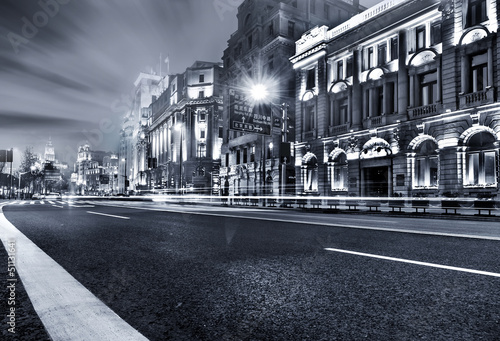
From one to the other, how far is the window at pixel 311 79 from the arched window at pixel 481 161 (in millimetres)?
17007

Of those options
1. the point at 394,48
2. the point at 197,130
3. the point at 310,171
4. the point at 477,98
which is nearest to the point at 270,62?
the point at 310,171

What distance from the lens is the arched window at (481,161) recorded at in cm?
2111

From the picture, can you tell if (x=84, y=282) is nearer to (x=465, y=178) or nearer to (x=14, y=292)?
(x=14, y=292)

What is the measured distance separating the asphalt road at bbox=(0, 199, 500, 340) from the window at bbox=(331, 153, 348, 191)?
24992mm

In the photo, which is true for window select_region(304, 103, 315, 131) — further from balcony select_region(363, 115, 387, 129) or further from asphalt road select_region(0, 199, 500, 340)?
asphalt road select_region(0, 199, 500, 340)

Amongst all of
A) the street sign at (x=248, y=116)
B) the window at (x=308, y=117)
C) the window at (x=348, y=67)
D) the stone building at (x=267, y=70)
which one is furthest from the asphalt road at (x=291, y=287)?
the window at (x=308, y=117)

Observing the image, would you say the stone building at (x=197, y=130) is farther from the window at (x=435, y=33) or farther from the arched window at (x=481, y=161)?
the arched window at (x=481, y=161)

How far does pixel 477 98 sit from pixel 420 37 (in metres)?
7.01

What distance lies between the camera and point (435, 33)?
24.6m

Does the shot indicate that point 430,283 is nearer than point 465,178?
Yes

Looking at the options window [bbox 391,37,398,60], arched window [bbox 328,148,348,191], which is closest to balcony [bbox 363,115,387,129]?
arched window [bbox 328,148,348,191]

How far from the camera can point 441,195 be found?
22.1m

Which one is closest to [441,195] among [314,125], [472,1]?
[472,1]

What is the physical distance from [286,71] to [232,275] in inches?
1560
